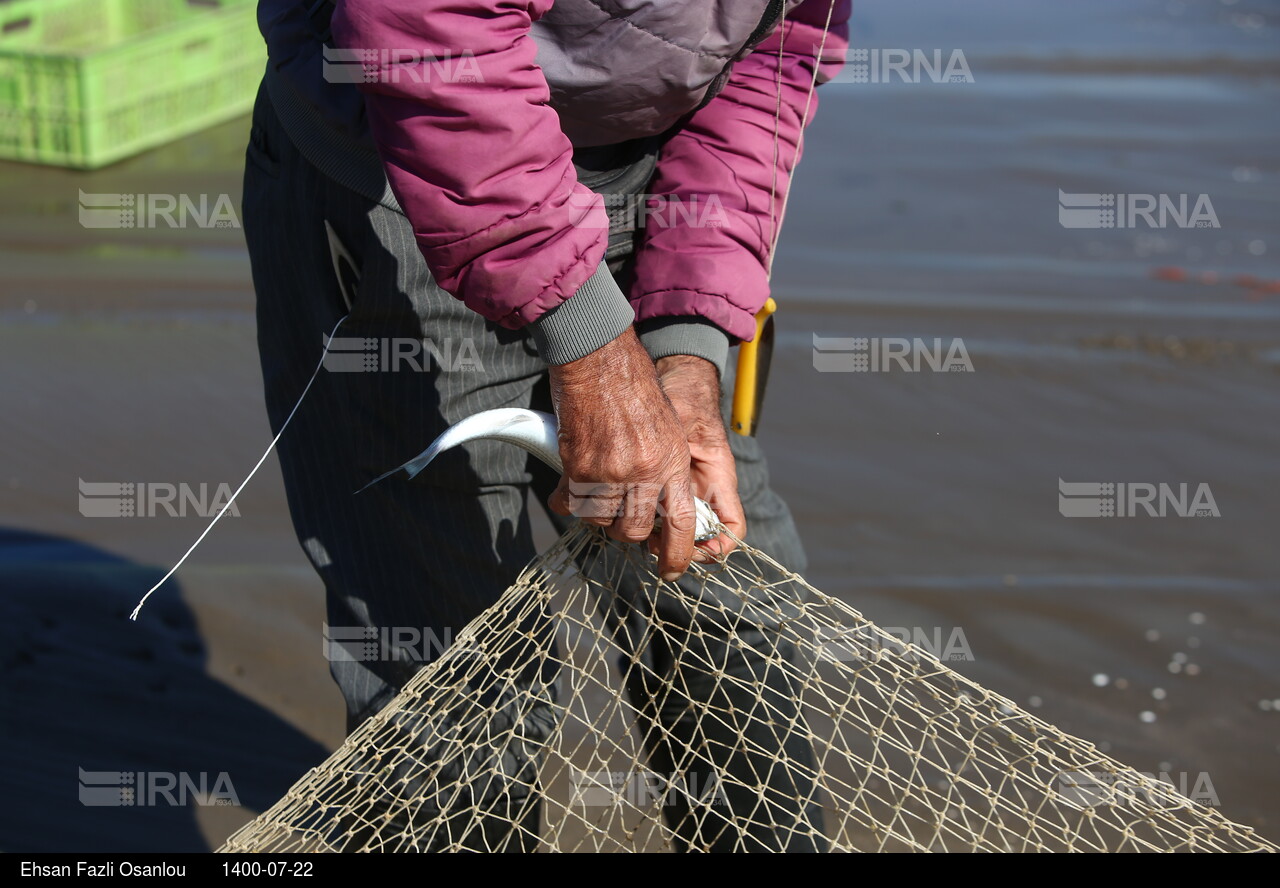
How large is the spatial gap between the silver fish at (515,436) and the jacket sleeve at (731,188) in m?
0.30

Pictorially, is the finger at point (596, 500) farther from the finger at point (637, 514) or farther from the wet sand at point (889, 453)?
the wet sand at point (889, 453)

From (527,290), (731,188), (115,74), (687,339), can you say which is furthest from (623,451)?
(115,74)

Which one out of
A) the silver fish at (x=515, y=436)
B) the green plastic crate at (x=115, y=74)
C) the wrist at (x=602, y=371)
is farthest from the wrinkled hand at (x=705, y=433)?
the green plastic crate at (x=115, y=74)

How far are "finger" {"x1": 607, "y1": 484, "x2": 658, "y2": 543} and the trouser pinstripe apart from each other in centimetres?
23

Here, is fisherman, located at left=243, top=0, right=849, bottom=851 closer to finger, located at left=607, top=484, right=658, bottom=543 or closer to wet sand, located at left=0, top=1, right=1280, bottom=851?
finger, located at left=607, top=484, right=658, bottom=543

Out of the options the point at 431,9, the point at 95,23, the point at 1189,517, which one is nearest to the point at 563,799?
the point at 431,9

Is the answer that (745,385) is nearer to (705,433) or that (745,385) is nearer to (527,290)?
(705,433)

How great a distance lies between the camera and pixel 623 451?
4.96ft

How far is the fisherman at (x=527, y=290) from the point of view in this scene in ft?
4.52

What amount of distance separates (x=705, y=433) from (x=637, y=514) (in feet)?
0.87

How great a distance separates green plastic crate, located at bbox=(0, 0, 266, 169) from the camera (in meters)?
5.25

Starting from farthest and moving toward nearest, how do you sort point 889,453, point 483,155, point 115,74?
point 115,74 → point 889,453 → point 483,155

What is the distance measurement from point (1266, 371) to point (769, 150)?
10.1 ft
